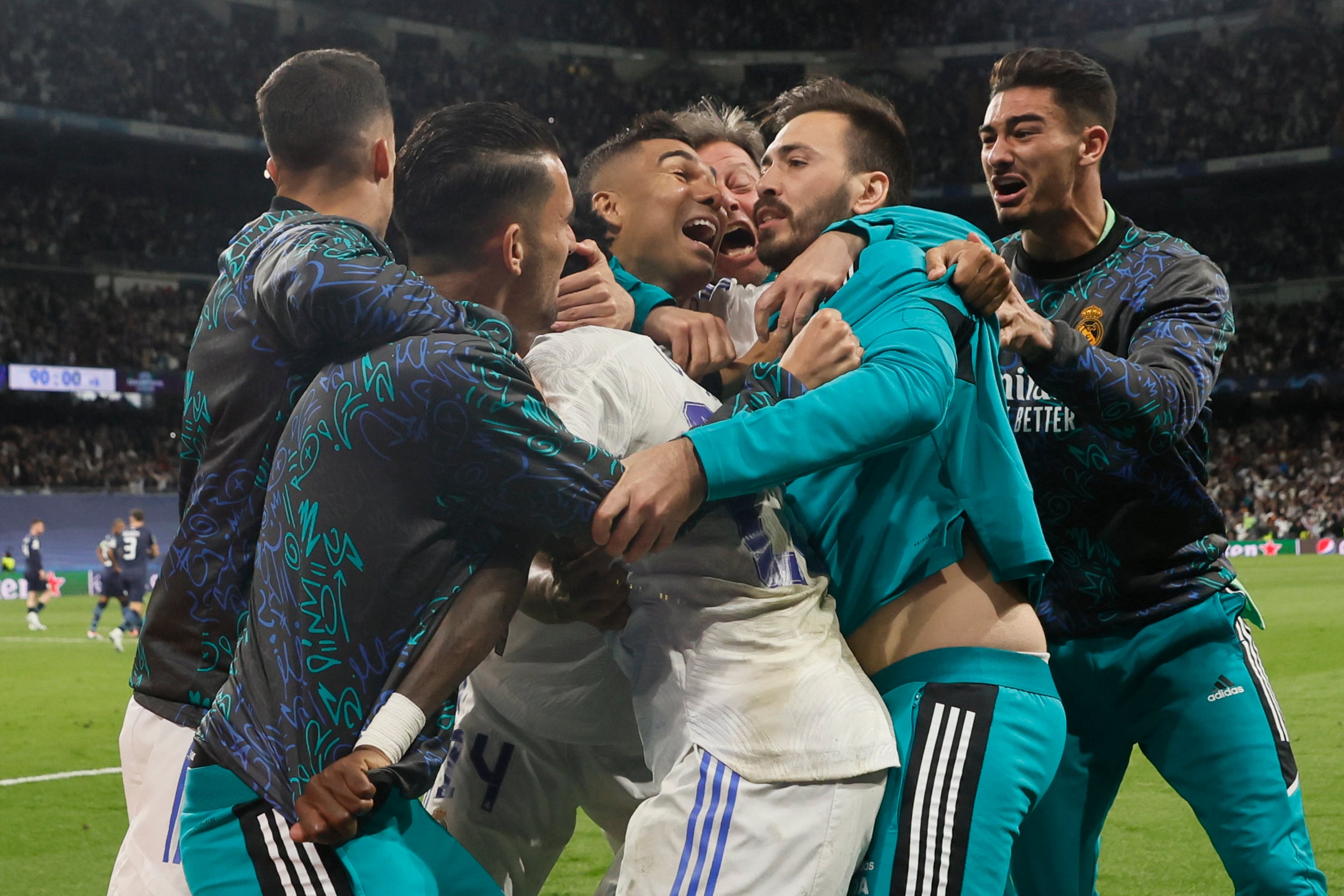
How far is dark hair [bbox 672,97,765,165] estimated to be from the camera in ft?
15.2

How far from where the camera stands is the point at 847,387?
227 cm

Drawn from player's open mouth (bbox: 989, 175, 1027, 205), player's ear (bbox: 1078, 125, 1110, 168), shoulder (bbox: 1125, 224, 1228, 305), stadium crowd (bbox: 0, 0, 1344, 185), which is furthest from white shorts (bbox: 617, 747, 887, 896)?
stadium crowd (bbox: 0, 0, 1344, 185)

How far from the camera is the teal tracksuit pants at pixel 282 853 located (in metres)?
2.15

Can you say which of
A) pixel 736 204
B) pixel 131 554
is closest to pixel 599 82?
pixel 131 554

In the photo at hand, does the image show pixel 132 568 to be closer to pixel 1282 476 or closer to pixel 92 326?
pixel 92 326

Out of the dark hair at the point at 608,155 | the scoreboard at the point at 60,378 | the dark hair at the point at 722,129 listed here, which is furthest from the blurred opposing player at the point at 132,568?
the dark hair at the point at 608,155

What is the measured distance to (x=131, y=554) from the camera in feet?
58.3

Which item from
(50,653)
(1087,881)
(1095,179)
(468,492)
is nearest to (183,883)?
(468,492)

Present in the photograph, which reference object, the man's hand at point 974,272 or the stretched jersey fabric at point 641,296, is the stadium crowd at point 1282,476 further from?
the man's hand at point 974,272

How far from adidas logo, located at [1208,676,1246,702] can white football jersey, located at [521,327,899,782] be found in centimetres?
167

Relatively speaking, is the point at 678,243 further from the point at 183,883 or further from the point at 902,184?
the point at 183,883

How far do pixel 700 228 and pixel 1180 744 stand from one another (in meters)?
1.97

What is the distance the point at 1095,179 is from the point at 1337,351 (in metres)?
34.9

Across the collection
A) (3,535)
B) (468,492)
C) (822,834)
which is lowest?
(3,535)
